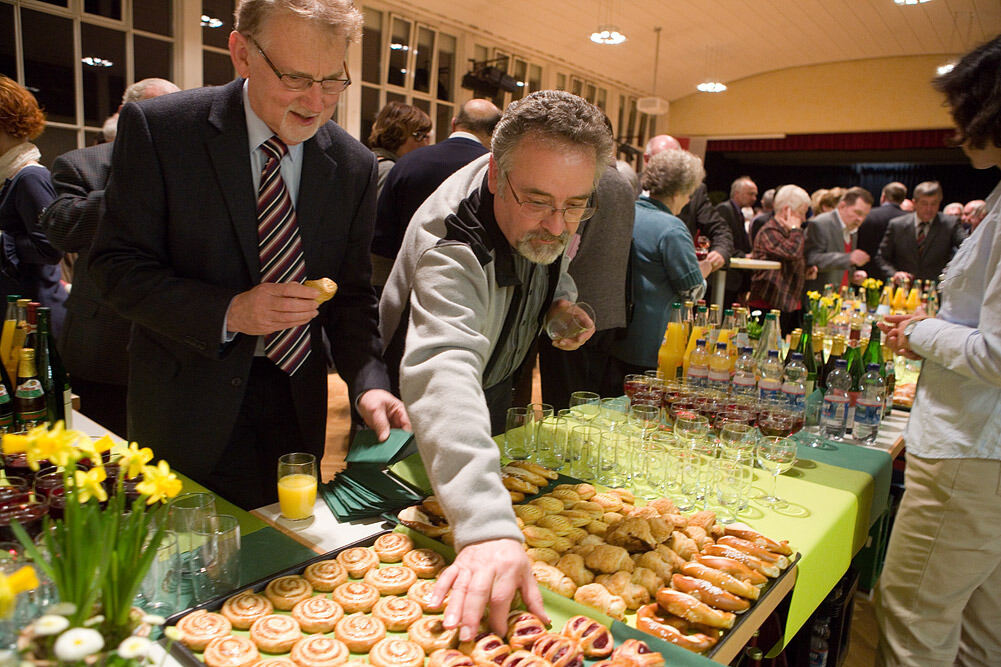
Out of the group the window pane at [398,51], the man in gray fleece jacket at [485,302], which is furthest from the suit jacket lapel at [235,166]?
the window pane at [398,51]

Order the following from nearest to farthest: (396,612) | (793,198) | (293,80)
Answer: (396,612) < (293,80) < (793,198)

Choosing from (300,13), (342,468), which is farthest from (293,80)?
(342,468)

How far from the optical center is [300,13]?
4.61 feet

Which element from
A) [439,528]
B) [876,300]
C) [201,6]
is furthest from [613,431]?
[201,6]

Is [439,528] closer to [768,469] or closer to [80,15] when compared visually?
[768,469]

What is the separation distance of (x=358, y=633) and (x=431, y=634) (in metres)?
0.11

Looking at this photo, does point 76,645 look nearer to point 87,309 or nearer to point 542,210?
point 542,210

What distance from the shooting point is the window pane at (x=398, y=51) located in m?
9.50

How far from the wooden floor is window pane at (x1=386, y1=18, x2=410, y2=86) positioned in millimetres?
5299

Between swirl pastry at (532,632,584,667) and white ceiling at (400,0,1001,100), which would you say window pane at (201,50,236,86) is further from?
swirl pastry at (532,632,584,667)

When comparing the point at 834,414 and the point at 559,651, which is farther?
the point at 834,414

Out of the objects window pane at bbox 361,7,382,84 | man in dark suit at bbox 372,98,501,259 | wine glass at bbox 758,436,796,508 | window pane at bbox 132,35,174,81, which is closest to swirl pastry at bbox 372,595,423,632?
wine glass at bbox 758,436,796,508

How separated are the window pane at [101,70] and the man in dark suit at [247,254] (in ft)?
20.9

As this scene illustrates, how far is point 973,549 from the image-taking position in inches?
73.0
